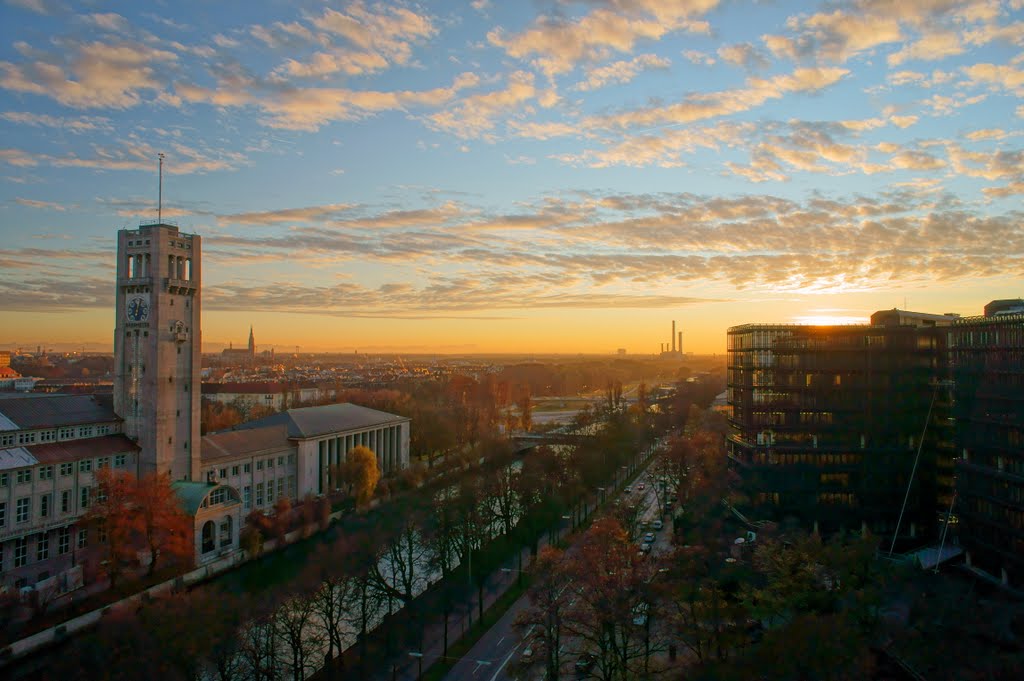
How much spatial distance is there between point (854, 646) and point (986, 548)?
28.4 m

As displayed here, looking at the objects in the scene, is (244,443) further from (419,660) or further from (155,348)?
(419,660)

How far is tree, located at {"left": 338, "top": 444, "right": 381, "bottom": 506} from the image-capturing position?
67.9m

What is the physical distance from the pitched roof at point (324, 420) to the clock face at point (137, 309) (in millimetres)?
20612

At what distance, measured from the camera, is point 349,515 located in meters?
63.8

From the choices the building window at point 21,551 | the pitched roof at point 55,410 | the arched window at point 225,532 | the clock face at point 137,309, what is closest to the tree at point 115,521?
the building window at point 21,551

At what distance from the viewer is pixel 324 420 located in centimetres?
7950

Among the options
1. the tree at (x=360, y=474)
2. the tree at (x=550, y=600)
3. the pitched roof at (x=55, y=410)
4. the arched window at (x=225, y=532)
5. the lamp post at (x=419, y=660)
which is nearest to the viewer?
the tree at (x=550, y=600)

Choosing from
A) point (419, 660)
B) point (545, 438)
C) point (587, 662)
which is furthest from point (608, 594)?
point (545, 438)

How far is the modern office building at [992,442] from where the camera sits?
43.2 meters

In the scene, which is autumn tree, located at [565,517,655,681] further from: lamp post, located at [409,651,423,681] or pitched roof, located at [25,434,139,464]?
pitched roof, located at [25,434,139,464]

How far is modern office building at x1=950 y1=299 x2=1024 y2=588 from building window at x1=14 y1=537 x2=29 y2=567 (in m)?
61.9

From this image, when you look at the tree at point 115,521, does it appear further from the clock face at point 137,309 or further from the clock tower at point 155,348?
the clock face at point 137,309

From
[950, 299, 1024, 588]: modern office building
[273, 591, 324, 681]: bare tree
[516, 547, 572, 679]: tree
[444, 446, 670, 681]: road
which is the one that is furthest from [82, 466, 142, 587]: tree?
[950, 299, 1024, 588]: modern office building

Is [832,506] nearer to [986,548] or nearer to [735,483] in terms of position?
[735,483]
